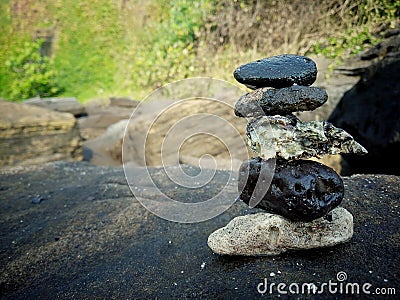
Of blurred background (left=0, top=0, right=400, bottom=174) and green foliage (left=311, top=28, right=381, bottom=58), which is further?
green foliage (left=311, top=28, right=381, bottom=58)

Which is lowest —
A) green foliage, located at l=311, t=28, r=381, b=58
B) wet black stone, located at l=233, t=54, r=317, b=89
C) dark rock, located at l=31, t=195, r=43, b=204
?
dark rock, located at l=31, t=195, r=43, b=204

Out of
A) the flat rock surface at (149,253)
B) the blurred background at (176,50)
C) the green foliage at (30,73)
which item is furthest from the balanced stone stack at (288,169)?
the green foliage at (30,73)

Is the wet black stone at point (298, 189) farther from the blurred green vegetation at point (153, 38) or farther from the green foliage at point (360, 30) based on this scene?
the blurred green vegetation at point (153, 38)

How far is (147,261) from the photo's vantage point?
7.95ft

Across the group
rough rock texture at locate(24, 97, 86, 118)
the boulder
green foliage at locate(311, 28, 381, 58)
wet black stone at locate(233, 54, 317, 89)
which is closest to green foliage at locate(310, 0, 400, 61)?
green foliage at locate(311, 28, 381, 58)

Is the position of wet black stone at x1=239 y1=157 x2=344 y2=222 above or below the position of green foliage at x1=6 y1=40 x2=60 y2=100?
above

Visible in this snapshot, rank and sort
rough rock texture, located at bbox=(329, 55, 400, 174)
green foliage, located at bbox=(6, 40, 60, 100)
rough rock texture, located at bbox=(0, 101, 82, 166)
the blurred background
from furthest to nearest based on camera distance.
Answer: green foliage, located at bbox=(6, 40, 60, 100), rough rock texture, located at bbox=(0, 101, 82, 166), the blurred background, rough rock texture, located at bbox=(329, 55, 400, 174)

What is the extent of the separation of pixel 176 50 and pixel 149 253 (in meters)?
7.64

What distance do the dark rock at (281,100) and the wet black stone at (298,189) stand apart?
34cm

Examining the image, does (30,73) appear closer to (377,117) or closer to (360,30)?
(360,30)

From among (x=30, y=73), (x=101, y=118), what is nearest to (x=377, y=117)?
(x=101, y=118)

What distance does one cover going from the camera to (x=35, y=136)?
5.79 m

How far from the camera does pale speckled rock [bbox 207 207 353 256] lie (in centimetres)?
214

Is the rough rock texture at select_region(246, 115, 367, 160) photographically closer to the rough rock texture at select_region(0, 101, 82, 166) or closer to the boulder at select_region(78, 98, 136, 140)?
the rough rock texture at select_region(0, 101, 82, 166)
